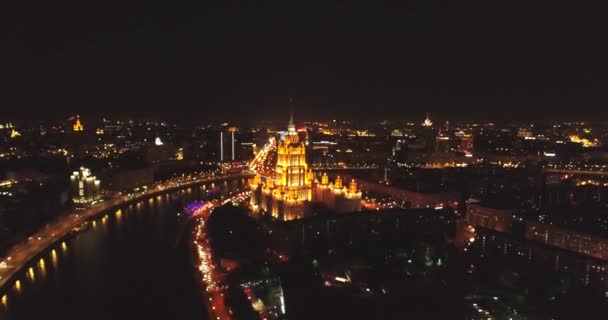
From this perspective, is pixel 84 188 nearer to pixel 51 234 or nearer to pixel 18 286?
pixel 51 234

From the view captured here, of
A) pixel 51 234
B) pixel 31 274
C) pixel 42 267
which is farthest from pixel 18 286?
pixel 51 234

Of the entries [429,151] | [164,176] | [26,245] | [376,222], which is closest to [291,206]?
[376,222]

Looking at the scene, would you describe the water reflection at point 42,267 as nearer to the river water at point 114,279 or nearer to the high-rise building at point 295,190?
the river water at point 114,279

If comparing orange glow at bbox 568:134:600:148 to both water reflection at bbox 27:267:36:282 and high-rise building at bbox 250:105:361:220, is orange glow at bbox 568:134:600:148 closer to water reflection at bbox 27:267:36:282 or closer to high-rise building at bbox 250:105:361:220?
high-rise building at bbox 250:105:361:220

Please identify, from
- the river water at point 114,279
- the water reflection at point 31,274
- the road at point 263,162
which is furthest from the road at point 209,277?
the road at point 263,162

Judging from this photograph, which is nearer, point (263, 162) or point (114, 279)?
point (114, 279)

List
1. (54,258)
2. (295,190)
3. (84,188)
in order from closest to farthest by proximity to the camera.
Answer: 1. (54,258)
2. (295,190)
3. (84,188)
